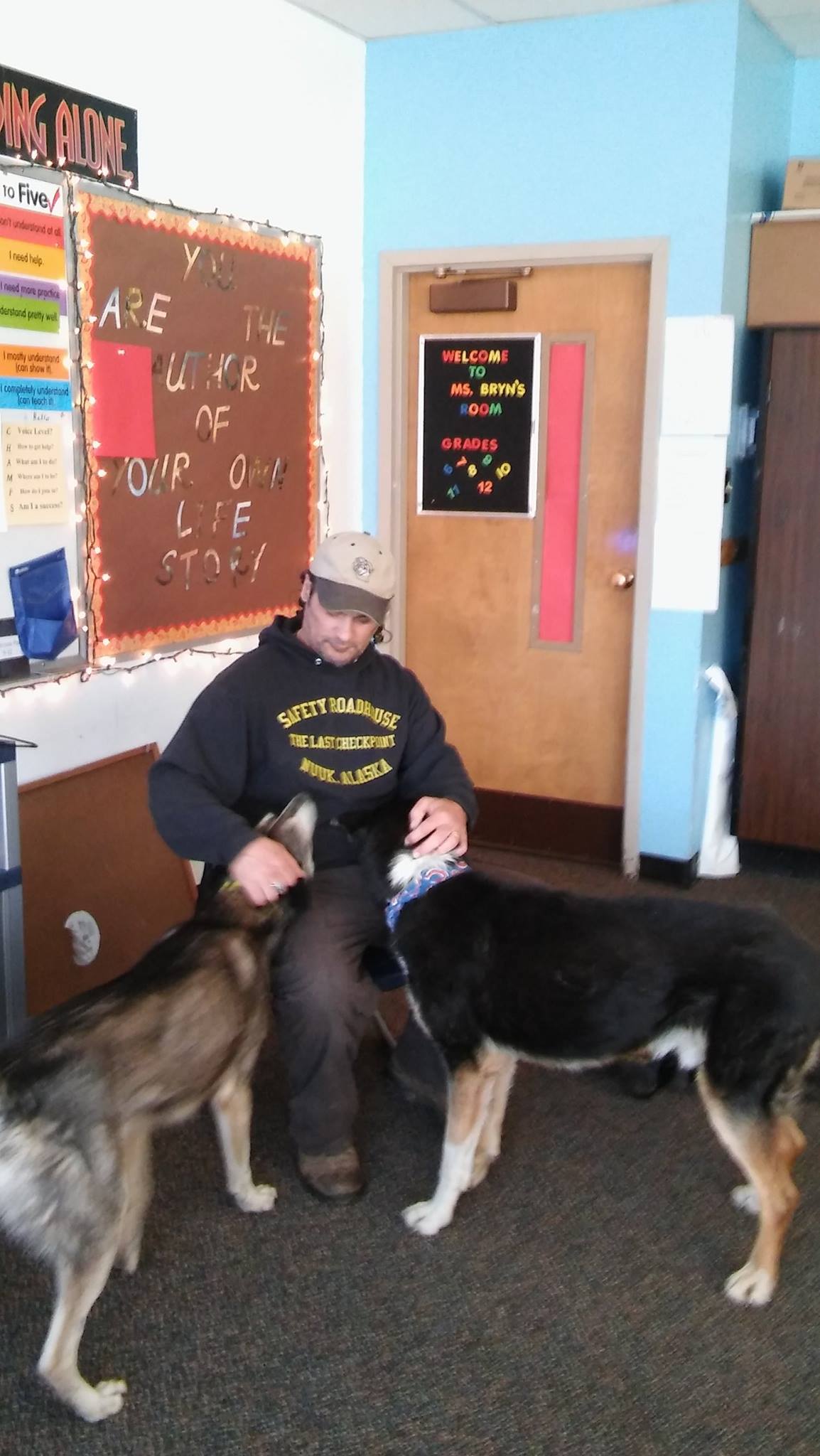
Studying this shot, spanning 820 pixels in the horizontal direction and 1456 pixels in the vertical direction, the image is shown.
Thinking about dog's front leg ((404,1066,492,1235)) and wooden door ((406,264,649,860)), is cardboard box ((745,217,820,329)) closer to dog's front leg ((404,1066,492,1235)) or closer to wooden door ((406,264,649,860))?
wooden door ((406,264,649,860))

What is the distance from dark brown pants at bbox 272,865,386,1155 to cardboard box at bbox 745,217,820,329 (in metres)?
2.47

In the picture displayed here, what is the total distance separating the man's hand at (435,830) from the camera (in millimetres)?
2252

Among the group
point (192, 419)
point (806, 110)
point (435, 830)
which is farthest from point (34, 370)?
point (806, 110)

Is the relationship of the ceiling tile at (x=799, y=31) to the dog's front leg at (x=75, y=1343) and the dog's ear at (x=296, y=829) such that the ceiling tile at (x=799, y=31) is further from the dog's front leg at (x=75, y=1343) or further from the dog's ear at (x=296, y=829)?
the dog's front leg at (x=75, y=1343)

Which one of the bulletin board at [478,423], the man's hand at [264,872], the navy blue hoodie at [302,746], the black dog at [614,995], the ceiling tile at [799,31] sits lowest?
the black dog at [614,995]

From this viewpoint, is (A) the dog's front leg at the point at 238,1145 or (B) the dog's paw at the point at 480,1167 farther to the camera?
(B) the dog's paw at the point at 480,1167

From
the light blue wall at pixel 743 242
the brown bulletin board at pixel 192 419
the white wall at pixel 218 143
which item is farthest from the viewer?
the light blue wall at pixel 743 242

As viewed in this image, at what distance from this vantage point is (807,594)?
3928 millimetres

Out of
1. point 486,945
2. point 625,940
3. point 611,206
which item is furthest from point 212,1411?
point 611,206

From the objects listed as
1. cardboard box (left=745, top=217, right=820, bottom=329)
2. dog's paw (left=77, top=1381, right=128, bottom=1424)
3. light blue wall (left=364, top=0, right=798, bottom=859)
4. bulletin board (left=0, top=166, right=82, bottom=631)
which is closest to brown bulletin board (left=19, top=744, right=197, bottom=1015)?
bulletin board (left=0, top=166, right=82, bottom=631)

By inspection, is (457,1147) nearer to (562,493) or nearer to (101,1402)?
(101,1402)

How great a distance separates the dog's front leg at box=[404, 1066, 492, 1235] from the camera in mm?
2193

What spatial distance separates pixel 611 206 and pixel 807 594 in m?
1.40

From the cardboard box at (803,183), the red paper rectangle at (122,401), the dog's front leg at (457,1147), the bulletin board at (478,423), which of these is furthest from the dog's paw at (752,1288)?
the cardboard box at (803,183)
